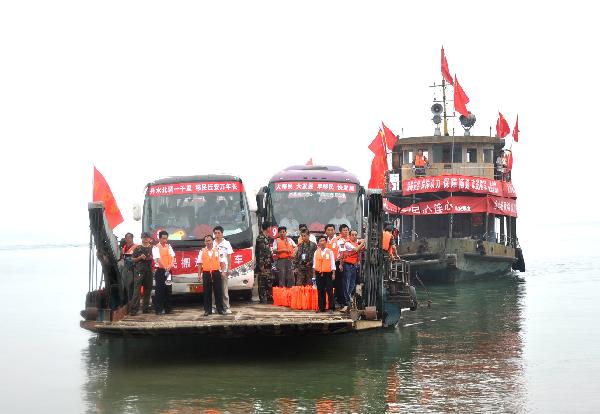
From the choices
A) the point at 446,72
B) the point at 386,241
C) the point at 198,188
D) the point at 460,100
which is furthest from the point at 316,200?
the point at 446,72

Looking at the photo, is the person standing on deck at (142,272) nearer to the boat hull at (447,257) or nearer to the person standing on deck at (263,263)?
the person standing on deck at (263,263)

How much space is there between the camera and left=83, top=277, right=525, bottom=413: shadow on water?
12.9 m

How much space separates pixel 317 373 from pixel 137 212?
494 centimetres

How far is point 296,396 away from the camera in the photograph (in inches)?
527

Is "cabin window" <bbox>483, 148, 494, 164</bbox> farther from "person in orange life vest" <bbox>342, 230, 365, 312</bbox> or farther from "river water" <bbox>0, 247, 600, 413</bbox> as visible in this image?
"person in orange life vest" <bbox>342, 230, 365, 312</bbox>

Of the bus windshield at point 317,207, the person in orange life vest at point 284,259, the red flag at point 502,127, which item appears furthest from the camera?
the red flag at point 502,127

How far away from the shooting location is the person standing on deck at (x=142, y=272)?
53.8 feet

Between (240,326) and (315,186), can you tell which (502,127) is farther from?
(240,326)

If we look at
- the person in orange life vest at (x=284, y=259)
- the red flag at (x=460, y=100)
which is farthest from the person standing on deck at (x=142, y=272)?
the red flag at (x=460, y=100)

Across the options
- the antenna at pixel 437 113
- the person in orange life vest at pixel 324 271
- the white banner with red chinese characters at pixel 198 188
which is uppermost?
the antenna at pixel 437 113

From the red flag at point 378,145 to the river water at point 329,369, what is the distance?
38.9ft
